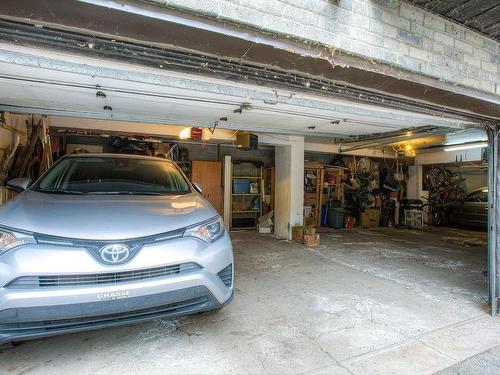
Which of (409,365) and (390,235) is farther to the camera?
(390,235)

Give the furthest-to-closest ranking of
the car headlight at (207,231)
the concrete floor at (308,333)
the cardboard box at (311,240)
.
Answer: the cardboard box at (311,240) → the car headlight at (207,231) → the concrete floor at (308,333)

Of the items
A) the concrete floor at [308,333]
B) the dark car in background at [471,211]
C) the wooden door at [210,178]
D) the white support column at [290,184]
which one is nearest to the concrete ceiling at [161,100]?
the white support column at [290,184]

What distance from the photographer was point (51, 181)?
257cm

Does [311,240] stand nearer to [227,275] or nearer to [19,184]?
[227,275]

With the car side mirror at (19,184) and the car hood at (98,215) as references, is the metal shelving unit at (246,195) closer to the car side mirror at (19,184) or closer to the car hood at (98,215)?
the car side mirror at (19,184)

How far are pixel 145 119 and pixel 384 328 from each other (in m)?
3.46

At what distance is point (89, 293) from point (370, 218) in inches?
330

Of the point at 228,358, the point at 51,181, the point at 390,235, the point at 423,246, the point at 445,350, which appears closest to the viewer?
the point at 228,358

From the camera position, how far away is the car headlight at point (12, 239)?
1668 mm

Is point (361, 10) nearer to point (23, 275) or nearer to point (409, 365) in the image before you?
point (409, 365)

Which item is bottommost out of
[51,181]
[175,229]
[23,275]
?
[23,275]

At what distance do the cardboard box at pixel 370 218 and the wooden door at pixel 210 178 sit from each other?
13.9 ft

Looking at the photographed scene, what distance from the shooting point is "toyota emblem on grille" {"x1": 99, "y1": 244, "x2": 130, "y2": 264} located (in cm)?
173

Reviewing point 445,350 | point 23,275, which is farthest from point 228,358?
point 445,350
